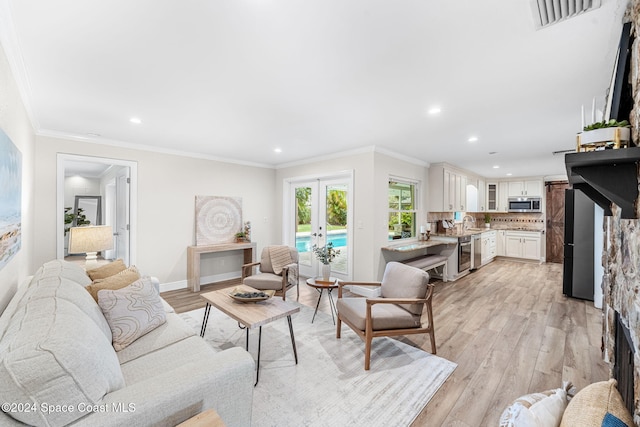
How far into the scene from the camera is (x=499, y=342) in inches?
114

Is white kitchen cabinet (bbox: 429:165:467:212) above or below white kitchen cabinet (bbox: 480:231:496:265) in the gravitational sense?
above

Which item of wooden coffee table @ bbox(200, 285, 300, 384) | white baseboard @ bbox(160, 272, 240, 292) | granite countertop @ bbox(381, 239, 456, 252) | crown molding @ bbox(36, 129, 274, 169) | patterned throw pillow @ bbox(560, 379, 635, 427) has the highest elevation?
crown molding @ bbox(36, 129, 274, 169)

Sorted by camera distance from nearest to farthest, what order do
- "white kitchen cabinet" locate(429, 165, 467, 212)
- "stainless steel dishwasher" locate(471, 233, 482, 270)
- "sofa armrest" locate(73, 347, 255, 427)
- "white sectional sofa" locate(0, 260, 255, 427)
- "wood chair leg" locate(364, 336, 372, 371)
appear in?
1. "white sectional sofa" locate(0, 260, 255, 427)
2. "sofa armrest" locate(73, 347, 255, 427)
3. "wood chair leg" locate(364, 336, 372, 371)
4. "white kitchen cabinet" locate(429, 165, 467, 212)
5. "stainless steel dishwasher" locate(471, 233, 482, 270)

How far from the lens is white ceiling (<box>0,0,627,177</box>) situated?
57.7 inches

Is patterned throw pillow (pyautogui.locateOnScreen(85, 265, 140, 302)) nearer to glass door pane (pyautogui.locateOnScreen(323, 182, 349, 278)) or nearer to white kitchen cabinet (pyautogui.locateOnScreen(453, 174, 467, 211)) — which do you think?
glass door pane (pyautogui.locateOnScreen(323, 182, 349, 278))

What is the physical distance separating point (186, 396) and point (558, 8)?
8.52 ft

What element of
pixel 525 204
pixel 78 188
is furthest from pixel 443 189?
pixel 78 188

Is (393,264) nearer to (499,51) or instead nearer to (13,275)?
(499,51)

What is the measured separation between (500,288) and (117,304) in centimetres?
564

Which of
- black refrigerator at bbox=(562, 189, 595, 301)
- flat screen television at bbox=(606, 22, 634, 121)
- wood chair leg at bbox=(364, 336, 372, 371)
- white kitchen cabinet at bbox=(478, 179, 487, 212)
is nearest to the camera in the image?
flat screen television at bbox=(606, 22, 634, 121)

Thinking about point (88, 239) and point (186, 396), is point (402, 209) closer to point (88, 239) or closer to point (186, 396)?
point (186, 396)

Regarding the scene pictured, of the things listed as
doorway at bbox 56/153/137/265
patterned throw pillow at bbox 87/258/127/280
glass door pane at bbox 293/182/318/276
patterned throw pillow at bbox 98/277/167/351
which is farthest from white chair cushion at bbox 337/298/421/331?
doorway at bbox 56/153/137/265

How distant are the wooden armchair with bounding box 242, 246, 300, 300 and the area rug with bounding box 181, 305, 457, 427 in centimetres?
66

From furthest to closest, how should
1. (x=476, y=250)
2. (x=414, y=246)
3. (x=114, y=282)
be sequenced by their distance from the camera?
(x=476, y=250), (x=414, y=246), (x=114, y=282)
